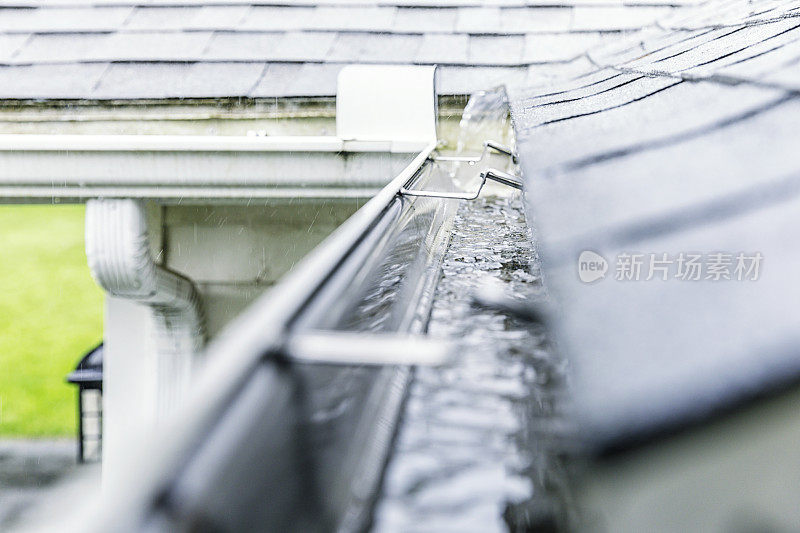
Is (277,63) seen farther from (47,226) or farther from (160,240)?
(47,226)

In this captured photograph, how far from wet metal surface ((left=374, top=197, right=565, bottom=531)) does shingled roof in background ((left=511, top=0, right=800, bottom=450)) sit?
16 centimetres

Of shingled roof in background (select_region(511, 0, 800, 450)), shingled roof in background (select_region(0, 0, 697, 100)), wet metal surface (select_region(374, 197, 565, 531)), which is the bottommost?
wet metal surface (select_region(374, 197, 565, 531))

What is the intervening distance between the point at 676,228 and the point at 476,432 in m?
0.29

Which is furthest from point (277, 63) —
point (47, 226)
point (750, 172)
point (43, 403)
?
point (47, 226)

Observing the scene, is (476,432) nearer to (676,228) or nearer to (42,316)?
(676,228)

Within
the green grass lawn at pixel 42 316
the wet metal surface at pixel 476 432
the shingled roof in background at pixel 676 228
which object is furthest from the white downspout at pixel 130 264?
the green grass lawn at pixel 42 316

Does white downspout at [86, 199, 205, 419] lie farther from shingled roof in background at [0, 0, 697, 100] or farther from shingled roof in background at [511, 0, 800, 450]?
shingled roof in background at [511, 0, 800, 450]

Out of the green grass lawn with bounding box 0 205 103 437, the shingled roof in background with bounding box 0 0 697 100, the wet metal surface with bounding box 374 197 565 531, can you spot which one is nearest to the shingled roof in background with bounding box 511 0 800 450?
the wet metal surface with bounding box 374 197 565 531

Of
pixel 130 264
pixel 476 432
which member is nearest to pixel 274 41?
pixel 130 264

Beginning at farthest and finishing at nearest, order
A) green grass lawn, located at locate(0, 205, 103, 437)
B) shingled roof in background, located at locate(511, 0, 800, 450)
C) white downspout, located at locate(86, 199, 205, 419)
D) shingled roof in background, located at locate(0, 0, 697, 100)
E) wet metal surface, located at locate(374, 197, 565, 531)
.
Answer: green grass lawn, located at locate(0, 205, 103, 437) < shingled roof in background, located at locate(0, 0, 697, 100) < white downspout, located at locate(86, 199, 205, 419) < wet metal surface, located at locate(374, 197, 565, 531) < shingled roof in background, located at locate(511, 0, 800, 450)

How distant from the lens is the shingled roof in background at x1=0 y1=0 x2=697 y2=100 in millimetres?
2834

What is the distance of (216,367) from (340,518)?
0.73ft

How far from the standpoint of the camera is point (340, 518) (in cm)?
63

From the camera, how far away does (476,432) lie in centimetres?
79
